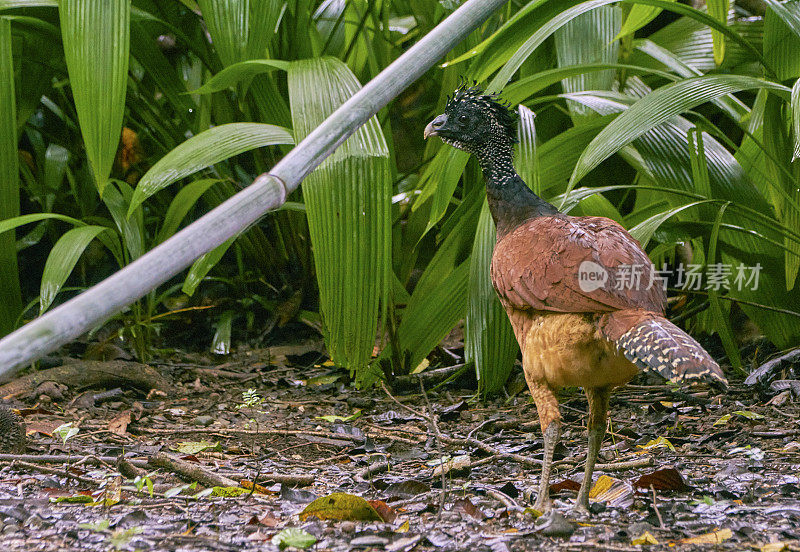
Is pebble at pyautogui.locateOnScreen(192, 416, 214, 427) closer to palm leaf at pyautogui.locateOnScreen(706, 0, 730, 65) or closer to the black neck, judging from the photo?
the black neck

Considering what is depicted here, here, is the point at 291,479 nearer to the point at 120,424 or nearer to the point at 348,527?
the point at 348,527

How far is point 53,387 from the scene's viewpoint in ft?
11.7

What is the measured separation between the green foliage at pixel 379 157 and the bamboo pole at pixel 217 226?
1351 mm

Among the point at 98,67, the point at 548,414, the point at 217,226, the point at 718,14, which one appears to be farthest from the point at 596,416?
the point at 98,67

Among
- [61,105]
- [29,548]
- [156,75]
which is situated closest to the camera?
[29,548]

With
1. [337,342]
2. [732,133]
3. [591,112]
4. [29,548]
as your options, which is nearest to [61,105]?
[337,342]

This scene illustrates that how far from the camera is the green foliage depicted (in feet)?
9.83

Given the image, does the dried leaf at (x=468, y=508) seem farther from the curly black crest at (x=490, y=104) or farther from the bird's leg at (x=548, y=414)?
the curly black crest at (x=490, y=104)

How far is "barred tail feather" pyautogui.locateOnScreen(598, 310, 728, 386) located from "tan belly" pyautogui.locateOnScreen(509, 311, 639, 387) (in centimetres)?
8

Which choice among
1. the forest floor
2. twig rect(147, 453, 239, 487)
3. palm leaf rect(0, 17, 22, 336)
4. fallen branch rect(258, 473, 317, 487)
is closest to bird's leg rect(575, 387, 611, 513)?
the forest floor

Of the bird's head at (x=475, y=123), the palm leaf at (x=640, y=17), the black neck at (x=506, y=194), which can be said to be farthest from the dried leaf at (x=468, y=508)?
the palm leaf at (x=640, y=17)

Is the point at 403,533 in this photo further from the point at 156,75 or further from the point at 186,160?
the point at 156,75

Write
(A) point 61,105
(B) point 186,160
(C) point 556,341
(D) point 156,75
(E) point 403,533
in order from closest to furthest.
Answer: (E) point 403,533 → (C) point 556,341 → (B) point 186,160 → (D) point 156,75 → (A) point 61,105

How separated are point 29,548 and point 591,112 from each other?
9.48 ft
